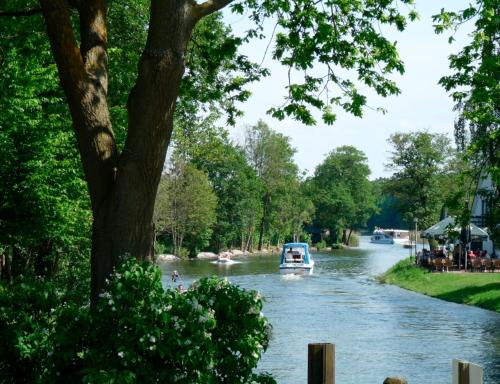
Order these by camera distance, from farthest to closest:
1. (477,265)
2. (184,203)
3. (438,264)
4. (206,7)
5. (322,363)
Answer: (184,203)
(438,264)
(477,265)
(206,7)
(322,363)

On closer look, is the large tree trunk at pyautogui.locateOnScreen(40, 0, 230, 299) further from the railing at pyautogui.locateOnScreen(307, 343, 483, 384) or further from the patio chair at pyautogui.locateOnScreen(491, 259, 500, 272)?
the patio chair at pyautogui.locateOnScreen(491, 259, 500, 272)

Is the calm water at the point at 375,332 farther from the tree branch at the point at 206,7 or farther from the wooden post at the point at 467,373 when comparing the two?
the wooden post at the point at 467,373

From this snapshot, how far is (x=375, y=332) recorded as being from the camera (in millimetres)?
28000

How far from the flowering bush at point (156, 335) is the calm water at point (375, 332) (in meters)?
12.6

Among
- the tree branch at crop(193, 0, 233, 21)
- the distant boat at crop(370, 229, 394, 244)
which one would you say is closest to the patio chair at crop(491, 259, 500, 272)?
the tree branch at crop(193, 0, 233, 21)

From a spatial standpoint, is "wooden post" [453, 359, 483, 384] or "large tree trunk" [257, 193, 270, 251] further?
"large tree trunk" [257, 193, 270, 251]

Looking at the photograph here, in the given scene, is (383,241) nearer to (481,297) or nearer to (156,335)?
(481,297)

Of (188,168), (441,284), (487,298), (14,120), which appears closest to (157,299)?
(14,120)

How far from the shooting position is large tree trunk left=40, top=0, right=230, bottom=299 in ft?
23.2

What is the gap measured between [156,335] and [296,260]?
172 feet

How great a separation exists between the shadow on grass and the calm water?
728 millimetres

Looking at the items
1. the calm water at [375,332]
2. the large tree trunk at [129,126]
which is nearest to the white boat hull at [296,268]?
the calm water at [375,332]

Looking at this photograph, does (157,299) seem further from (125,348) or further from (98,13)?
(98,13)

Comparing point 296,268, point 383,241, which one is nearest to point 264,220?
point 296,268
